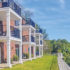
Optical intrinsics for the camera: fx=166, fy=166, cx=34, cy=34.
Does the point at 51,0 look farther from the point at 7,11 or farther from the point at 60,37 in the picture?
the point at 60,37

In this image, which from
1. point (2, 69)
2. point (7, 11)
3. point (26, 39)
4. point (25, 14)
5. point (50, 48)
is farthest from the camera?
point (50, 48)

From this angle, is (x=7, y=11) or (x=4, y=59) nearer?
(x=7, y=11)

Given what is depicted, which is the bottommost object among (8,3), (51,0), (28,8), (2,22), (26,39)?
(26,39)

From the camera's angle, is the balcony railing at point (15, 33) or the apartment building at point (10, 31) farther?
the balcony railing at point (15, 33)

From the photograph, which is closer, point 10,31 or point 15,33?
point 10,31

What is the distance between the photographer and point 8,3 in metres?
16.4

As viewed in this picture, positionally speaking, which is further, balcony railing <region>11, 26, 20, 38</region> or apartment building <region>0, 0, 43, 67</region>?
balcony railing <region>11, 26, 20, 38</region>

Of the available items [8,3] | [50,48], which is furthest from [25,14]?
[8,3]

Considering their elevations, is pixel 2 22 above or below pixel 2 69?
above

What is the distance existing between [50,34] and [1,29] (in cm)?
5203

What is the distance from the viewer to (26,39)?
89.6 feet

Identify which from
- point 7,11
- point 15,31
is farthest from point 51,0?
point 7,11

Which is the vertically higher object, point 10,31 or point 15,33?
point 10,31

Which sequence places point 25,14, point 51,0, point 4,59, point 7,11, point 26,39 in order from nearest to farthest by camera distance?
1. point 7,11
2. point 4,59
3. point 51,0
4. point 26,39
5. point 25,14
